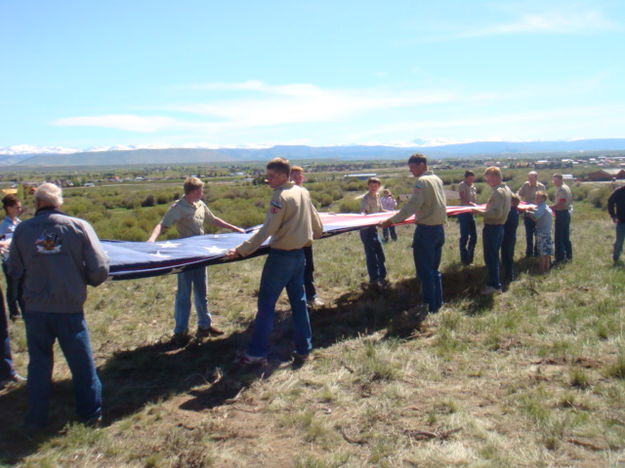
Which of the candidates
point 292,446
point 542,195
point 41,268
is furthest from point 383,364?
point 542,195

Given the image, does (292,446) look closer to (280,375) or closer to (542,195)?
(280,375)

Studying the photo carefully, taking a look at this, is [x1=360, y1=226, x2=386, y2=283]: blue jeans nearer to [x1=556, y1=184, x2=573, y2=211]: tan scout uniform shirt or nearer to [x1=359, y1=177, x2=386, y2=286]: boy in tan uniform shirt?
[x1=359, y1=177, x2=386, y2=286]: boy in tan uniform shirt

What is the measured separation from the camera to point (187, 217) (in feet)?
21.5

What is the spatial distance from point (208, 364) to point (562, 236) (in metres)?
7.12

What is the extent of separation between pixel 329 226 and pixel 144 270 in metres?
2.85

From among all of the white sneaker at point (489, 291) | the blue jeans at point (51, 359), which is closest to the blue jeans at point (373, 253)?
the white sneaker at point (489, 291)

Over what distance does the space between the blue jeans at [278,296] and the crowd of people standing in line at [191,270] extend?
0.01 meters

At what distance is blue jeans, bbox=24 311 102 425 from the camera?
4.35m

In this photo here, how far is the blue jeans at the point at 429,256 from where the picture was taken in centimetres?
666

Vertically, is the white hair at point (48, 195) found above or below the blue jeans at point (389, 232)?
above

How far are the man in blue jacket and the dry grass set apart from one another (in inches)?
13.0

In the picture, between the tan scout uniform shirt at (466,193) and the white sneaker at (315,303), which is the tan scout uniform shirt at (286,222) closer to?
the white sneaker at (315,303)

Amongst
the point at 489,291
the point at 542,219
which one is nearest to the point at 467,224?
the point at 542,219

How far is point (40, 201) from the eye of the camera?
4.30 m
